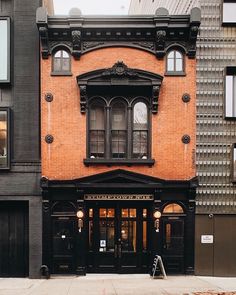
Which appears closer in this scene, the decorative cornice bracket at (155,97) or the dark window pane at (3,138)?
the decorative cornice bracket at (155,97)

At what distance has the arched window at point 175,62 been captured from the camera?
1688 centimetres

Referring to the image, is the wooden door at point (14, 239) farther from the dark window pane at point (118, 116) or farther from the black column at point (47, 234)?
the dark window pane at point (118, 116)

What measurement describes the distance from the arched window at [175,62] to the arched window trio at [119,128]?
1.86 metres

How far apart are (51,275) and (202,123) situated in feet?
29.8

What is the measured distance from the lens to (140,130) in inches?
666

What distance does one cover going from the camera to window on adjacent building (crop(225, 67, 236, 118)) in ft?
55.7

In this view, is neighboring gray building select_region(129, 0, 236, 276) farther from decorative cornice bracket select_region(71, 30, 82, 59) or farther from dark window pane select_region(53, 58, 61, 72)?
dark window pane select_region(53, 58, 61, 72)

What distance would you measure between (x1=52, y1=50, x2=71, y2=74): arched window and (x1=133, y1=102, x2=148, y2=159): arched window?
3.44m

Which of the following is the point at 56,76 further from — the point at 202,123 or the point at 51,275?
the point at 51,275

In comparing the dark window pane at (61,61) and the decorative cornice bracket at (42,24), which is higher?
the decorative cornice bracket at (42,24)

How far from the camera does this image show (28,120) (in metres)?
16.7

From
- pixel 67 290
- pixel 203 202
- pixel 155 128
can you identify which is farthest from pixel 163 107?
pixel 67 290

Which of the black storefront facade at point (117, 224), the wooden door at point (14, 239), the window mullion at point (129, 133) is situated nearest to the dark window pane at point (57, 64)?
the window mullion at point (129, 133)

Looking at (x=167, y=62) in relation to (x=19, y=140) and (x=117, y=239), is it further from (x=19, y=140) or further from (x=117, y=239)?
(x=117, y=239)
